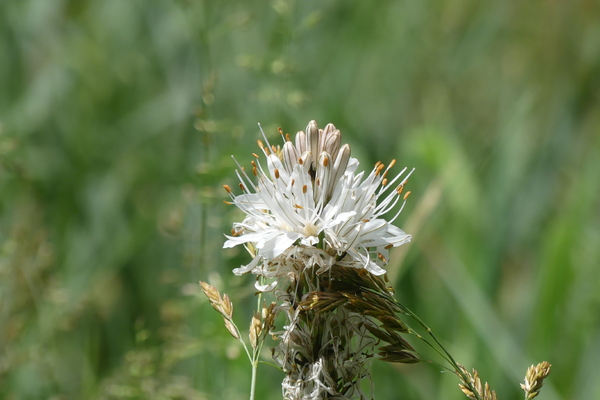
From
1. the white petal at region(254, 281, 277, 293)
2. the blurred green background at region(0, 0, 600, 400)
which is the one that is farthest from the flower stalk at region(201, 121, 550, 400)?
the blurred green background at region(0, 0, 600, 400)

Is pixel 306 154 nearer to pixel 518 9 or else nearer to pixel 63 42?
pixel 63 42

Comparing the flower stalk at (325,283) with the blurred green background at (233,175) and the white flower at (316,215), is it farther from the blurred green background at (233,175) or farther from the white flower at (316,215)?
the blurred green background at (233,175)

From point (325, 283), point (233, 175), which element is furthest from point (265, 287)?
point (233, 175)

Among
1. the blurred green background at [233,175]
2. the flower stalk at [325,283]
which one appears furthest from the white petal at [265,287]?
the blurred green background at [233,175]

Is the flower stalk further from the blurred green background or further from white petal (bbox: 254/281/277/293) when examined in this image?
the blurred green background

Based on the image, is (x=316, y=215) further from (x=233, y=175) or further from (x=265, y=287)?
(x=233, y=175)

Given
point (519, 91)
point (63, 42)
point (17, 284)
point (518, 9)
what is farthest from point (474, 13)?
point (17, 284)
